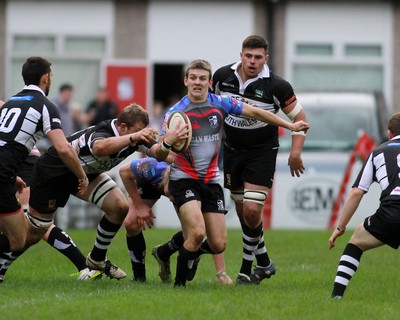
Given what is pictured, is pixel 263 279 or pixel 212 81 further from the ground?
pixel 212 81

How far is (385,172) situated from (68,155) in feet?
9.17

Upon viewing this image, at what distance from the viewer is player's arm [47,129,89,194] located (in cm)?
1104

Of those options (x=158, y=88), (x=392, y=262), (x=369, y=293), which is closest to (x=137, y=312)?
(x=369, y=293)

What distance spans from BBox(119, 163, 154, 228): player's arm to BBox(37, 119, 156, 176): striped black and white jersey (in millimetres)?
146

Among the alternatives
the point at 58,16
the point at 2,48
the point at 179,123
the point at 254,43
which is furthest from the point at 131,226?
the point at 2,48

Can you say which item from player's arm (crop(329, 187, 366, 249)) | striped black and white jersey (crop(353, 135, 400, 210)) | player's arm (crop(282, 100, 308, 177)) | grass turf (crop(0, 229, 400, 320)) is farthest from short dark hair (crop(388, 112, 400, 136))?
grass turf (crop(0, 229, 400, 320))

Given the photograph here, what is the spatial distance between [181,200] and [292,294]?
4.21ft

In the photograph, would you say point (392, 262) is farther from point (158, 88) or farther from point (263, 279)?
point (158, 88)

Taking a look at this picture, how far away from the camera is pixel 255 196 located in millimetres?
11914

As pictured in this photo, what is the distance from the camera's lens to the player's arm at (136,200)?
11609 mm

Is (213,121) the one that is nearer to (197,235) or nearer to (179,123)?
(179,123)

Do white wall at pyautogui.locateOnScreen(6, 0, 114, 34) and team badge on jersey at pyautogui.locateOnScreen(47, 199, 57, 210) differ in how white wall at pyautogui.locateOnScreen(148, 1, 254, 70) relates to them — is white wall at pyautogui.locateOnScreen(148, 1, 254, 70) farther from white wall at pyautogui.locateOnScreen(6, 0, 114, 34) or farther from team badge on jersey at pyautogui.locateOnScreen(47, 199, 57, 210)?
team badge on jersey at pyautogui.locateOnScreen(47, 199, 57, 210)

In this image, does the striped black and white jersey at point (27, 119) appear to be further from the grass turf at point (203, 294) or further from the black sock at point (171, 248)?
the black sock at point (171, 248)

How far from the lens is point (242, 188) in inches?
484
